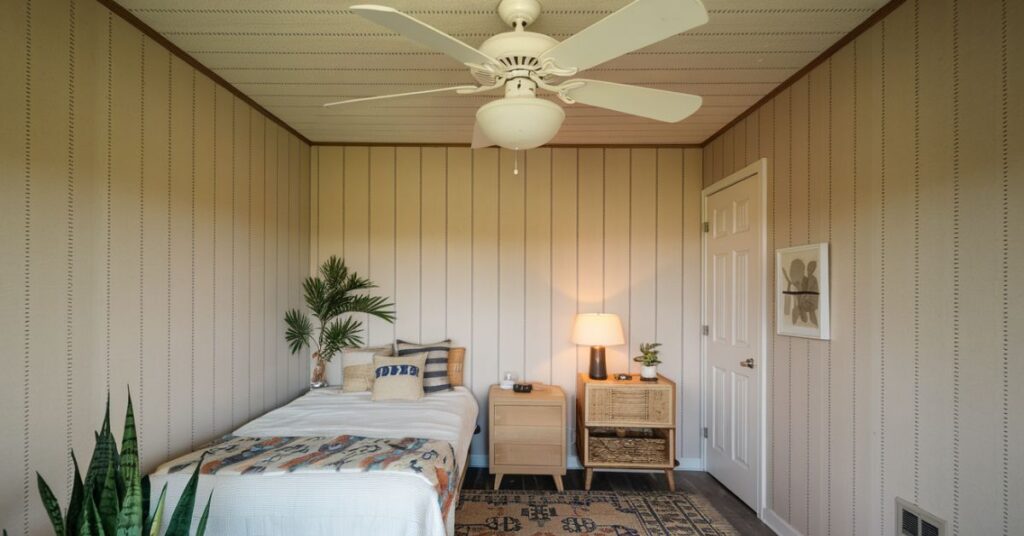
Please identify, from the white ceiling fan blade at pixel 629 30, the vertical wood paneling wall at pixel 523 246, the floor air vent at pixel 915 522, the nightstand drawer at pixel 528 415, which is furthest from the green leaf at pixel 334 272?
the floor air vent at pixel 915 522

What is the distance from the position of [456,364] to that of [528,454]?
845 millimetres

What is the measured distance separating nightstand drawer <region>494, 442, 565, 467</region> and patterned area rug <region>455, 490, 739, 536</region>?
0.19m

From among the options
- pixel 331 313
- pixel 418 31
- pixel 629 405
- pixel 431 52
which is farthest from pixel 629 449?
pixel 418 31

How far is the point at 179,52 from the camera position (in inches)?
83.9

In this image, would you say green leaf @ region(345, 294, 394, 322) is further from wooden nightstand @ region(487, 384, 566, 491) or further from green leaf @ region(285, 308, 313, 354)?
wooden nightstand @ region(487, 384, 566, 491)

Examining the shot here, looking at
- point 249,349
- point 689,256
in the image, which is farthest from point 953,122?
point 249,349

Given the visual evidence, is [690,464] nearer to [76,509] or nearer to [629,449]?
[629,449]

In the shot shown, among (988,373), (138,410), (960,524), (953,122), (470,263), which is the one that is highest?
(953,122)

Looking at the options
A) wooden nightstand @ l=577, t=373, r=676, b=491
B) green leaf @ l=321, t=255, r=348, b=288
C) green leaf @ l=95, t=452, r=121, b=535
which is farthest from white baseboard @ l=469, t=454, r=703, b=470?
green leaf @ l=95, t=452, r=121, b=535

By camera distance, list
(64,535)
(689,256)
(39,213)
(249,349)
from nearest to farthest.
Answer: (64,535) < (39,213) < (249,349) < (689,256)

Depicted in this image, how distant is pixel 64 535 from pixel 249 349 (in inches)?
60.2

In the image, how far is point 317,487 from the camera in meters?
1.67

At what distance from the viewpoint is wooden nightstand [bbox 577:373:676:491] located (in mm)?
3012

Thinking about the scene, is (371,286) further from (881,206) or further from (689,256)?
(881,206)
